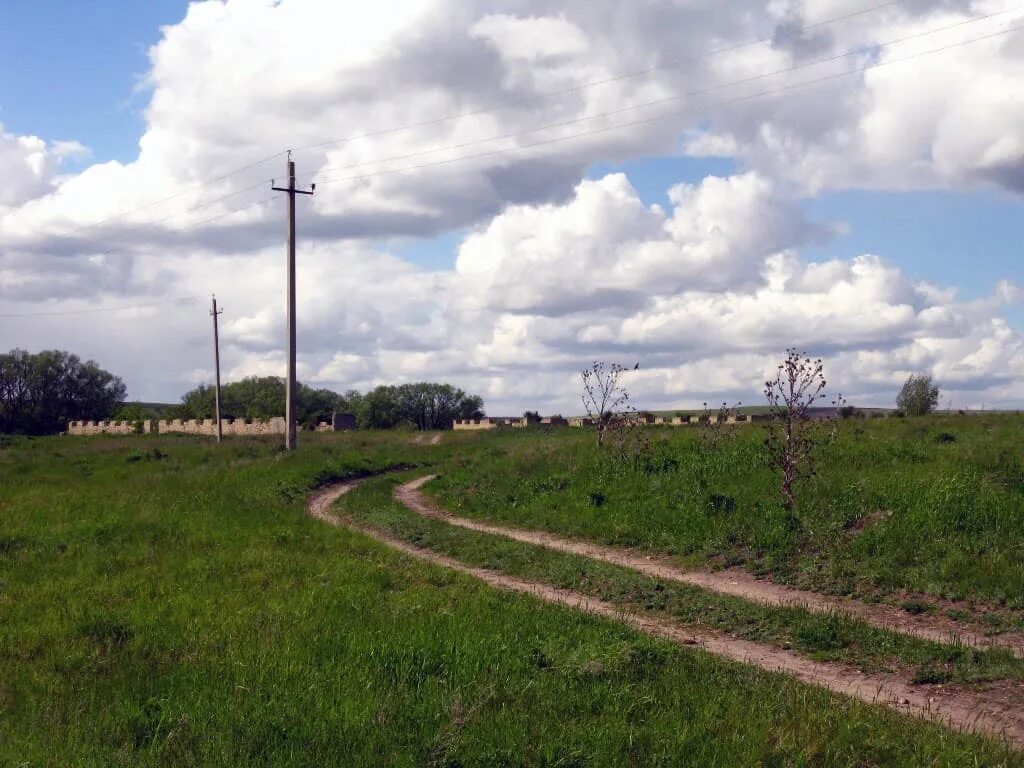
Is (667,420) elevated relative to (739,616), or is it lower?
elevated

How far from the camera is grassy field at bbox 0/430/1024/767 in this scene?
19.9ft

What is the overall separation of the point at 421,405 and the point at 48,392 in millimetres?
51096

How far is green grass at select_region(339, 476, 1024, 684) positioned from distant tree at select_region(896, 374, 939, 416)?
95.2ft

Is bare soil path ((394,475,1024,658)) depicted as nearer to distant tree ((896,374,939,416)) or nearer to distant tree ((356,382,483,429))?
distant tree ((896,374,939,416))

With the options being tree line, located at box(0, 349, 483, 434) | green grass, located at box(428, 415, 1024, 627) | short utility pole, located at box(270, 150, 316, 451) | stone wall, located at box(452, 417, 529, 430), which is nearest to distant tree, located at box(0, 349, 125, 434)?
tree line, located at box(0, 349, 483, 434)

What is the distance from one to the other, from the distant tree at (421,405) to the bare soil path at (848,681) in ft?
408

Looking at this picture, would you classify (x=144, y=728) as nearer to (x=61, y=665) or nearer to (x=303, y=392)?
(x=61, y=665)

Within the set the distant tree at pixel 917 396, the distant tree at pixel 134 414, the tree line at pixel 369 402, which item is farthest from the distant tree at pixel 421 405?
the distant tree at pixel 917 396

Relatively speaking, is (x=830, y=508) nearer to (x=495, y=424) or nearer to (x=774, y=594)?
(x=774, y=594)

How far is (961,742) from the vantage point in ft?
20.5

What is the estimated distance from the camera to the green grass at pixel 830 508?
12.5m

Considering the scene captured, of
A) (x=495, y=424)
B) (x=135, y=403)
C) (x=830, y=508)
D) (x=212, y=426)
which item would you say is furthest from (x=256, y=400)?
(x=830, y=508)

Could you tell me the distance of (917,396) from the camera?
45531 millimetres

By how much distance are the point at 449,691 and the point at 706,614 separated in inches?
181
